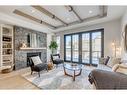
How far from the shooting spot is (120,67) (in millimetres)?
2102

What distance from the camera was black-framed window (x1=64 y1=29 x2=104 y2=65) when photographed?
599cm

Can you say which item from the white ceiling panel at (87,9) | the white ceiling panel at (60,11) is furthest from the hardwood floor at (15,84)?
the white ceiling panel at (87,9)

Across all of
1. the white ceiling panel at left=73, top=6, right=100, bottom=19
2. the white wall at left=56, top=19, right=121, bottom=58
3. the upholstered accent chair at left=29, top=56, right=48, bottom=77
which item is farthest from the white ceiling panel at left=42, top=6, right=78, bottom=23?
the upholstered accent chair at left=29, top=56, right=48, bottom=77

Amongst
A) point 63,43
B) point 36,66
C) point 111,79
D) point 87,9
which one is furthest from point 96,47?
point 111,79

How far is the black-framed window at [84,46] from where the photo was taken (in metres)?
5.99

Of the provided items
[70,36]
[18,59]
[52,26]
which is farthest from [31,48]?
[70,36]

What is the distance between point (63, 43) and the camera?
305 inches

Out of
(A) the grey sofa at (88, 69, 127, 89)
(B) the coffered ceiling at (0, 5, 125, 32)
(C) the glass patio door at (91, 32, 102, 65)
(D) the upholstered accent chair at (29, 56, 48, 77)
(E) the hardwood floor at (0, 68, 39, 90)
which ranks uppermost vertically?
(B) the coffered ceiling at (0, 5, 125, 32)

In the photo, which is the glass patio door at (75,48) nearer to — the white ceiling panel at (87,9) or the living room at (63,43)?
the living room at (63,43)

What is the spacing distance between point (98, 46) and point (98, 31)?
2.99 feet

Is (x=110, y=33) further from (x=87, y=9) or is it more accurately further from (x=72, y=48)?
(x=72, y=48)

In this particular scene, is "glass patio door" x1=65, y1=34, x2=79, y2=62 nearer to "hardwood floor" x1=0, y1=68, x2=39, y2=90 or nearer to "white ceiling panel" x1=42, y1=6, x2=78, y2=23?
"white ceiling panel" x1=42, y1=6, x2=78, y2=23

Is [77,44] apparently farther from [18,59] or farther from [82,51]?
[18,59]

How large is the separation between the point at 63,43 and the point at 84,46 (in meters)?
1.83
